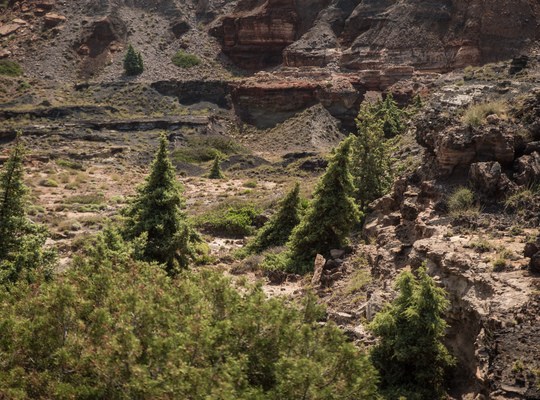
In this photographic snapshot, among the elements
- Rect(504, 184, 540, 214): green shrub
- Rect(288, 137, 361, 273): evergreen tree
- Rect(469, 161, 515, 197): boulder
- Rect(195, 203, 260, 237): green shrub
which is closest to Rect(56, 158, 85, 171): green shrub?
Rect(195, 203, 260, 237): green shrub

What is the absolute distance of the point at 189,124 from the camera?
61.0m

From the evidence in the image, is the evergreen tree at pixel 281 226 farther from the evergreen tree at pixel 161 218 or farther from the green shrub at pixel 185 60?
the green shrub at pixel 185 60

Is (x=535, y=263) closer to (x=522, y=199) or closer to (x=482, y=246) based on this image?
(x=482, y=246)

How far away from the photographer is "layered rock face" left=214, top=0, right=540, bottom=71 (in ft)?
204

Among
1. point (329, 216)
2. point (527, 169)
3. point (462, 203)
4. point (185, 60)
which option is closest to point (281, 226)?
point (329, 216)

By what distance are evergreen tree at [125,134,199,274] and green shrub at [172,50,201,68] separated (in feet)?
199

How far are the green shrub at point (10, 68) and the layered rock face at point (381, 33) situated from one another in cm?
2792

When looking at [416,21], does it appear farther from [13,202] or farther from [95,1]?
[13,202]

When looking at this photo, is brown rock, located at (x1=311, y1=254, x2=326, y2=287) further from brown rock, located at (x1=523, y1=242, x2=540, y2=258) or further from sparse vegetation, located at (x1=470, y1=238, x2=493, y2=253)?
brown rock, located at (x1=523, y1=242, x2=540, y2=258)

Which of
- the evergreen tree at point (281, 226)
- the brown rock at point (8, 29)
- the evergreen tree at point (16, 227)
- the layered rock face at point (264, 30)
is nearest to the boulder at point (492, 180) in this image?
the evergreen tree at point (281, 226)

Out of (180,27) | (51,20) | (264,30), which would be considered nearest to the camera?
(264,30)

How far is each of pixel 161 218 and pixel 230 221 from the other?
9818mm

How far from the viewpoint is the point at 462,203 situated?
47.6 ft

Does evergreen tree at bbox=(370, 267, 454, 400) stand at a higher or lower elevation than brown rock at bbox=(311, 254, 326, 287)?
higher
